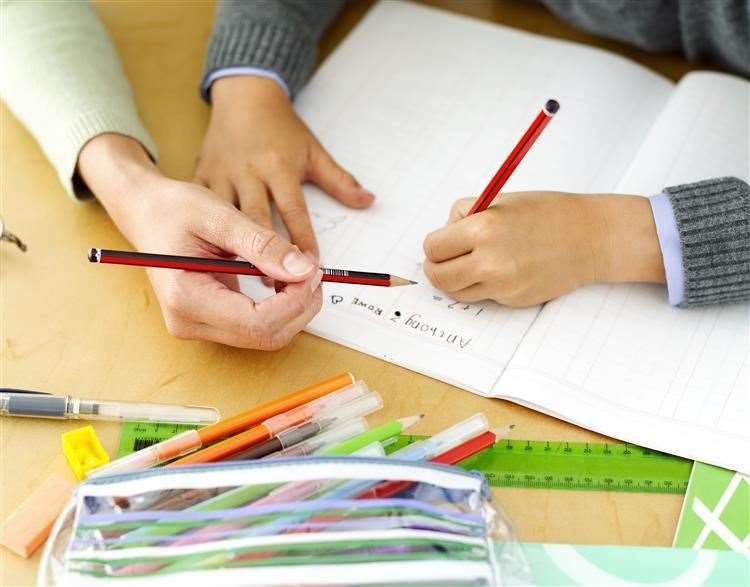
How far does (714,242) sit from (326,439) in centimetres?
37

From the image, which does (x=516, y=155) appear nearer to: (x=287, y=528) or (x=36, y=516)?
(x=287, y=528)

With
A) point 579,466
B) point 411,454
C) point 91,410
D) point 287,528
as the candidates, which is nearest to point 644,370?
point 579,466

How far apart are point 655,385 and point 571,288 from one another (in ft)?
0.36

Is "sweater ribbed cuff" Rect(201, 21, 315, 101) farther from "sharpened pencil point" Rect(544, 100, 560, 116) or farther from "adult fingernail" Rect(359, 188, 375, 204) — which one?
"sharpened pencil point" Rect(544, 100, 560, 116)

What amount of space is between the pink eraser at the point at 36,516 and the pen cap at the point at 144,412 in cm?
6

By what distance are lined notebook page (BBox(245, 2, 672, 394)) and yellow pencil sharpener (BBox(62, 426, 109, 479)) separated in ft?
0.58

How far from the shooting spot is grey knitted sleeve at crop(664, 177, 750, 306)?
752 millimetres

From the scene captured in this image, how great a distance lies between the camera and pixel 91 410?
0.70 m

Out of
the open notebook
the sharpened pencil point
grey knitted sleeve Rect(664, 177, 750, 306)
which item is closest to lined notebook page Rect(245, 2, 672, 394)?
the open notebook

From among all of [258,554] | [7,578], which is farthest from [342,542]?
[7,578]

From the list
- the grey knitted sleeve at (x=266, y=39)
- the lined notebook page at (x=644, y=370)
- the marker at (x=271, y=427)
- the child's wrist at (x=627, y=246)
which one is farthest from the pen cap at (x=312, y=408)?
the grey knitted sleeve at (x=266, y=39)

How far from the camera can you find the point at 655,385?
2.33ft

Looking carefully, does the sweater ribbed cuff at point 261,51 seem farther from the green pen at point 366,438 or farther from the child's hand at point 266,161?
the green pen at point 366,438

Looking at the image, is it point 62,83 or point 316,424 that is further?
point 62,83
